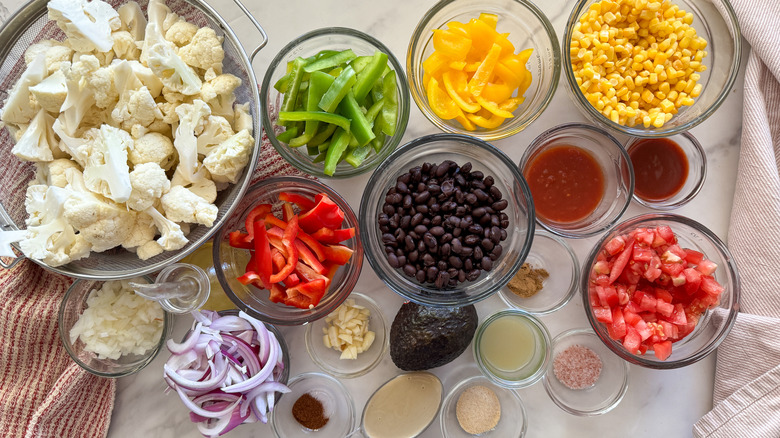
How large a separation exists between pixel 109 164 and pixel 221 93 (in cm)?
39

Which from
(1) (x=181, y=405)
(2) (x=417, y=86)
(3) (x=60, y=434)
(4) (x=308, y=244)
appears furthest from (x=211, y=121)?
(3) (x=60, y=434)

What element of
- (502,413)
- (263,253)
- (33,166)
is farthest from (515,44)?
(33,166)

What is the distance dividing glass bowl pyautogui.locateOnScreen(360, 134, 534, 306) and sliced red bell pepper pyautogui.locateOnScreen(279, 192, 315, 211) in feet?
0.67

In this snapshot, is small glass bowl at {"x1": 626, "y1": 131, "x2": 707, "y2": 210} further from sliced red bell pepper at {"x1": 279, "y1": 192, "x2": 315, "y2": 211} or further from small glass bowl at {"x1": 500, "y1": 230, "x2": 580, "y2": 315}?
sliced red bell pepper at {"x1": 279, "y1": 192, "x2": 315, "y2": 211}

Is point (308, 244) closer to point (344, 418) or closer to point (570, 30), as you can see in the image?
point (344, 418)

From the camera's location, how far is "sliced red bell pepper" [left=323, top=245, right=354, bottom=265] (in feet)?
5.78

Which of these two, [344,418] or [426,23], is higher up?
[426,23]

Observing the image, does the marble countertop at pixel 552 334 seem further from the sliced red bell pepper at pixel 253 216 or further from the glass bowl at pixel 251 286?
the sliced red bell pepper at pixel 253 216

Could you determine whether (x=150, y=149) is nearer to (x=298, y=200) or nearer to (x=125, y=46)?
(x=125, y=46)

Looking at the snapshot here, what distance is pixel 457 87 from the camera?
5.85ft

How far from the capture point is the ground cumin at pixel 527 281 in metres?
1.98

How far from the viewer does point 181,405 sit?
203 cm

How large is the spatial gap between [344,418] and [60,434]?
104 cm

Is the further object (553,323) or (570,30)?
(553,323)
